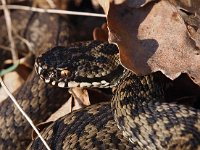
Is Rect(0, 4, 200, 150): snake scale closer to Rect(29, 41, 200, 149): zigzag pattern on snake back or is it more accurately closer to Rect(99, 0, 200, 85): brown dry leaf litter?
Rect(29, 41, 200, 149): zigzag pattern on snake back

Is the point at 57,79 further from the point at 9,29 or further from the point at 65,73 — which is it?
the point at 9,29

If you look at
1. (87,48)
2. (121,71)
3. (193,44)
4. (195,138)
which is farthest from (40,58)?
(195,138)

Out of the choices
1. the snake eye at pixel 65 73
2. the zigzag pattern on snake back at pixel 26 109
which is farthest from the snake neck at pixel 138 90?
the zigzag pattern on snake back at pixel 26 109

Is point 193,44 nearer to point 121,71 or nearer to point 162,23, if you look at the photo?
point 162,23

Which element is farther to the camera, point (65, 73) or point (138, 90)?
point (65, 73)

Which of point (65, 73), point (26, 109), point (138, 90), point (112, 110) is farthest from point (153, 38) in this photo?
point (26, 109)

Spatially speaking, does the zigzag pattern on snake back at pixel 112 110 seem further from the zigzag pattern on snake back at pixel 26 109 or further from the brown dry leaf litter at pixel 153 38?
the zigzag pattern on snake back at pixel 26 109

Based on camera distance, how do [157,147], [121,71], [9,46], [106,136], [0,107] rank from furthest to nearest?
[9,46] < [0,107] < [121,71] < [106,136] < [157,147]
